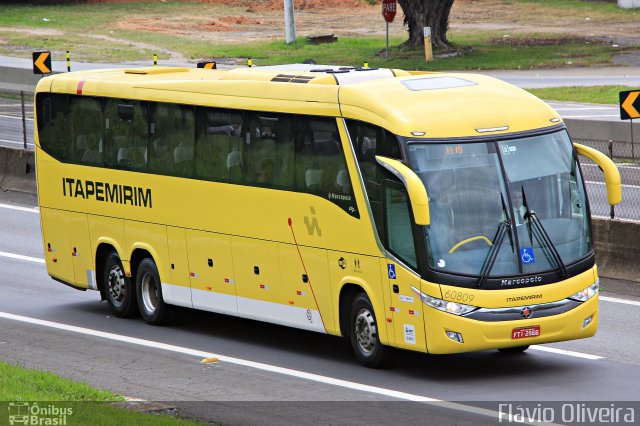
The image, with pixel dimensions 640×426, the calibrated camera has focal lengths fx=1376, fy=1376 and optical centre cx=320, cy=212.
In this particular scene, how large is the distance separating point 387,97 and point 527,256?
2339 mm

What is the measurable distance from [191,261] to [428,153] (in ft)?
14.9

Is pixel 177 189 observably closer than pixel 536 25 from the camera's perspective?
Yes

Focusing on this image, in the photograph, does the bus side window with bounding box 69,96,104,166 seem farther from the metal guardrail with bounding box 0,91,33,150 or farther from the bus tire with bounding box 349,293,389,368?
the metal guardrail with bounding box 0,91,33,150

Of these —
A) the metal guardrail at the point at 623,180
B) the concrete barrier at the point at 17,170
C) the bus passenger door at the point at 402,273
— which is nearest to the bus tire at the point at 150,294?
the bus passenger door at the point at 402,273

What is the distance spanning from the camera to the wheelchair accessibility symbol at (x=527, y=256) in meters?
14.4

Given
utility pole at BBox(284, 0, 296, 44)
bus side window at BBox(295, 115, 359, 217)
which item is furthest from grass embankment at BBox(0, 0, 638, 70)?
bus side window at BBox(295, 115, 359, 217)

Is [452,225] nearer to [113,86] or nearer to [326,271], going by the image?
[326,271]

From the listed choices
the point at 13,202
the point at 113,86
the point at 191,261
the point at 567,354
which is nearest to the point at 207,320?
the point at 191,261

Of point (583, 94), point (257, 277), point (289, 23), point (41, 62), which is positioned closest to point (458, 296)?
point (257, 277)

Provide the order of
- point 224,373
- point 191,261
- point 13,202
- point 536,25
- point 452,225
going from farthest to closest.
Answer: point 536,25
point 13,202
point 191,261
point 224,373
point 452,225

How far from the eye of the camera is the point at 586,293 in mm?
14766

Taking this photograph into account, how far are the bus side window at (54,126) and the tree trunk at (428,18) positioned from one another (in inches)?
1425

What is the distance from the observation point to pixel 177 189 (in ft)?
58.7

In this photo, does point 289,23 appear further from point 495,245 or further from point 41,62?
point 495,245
